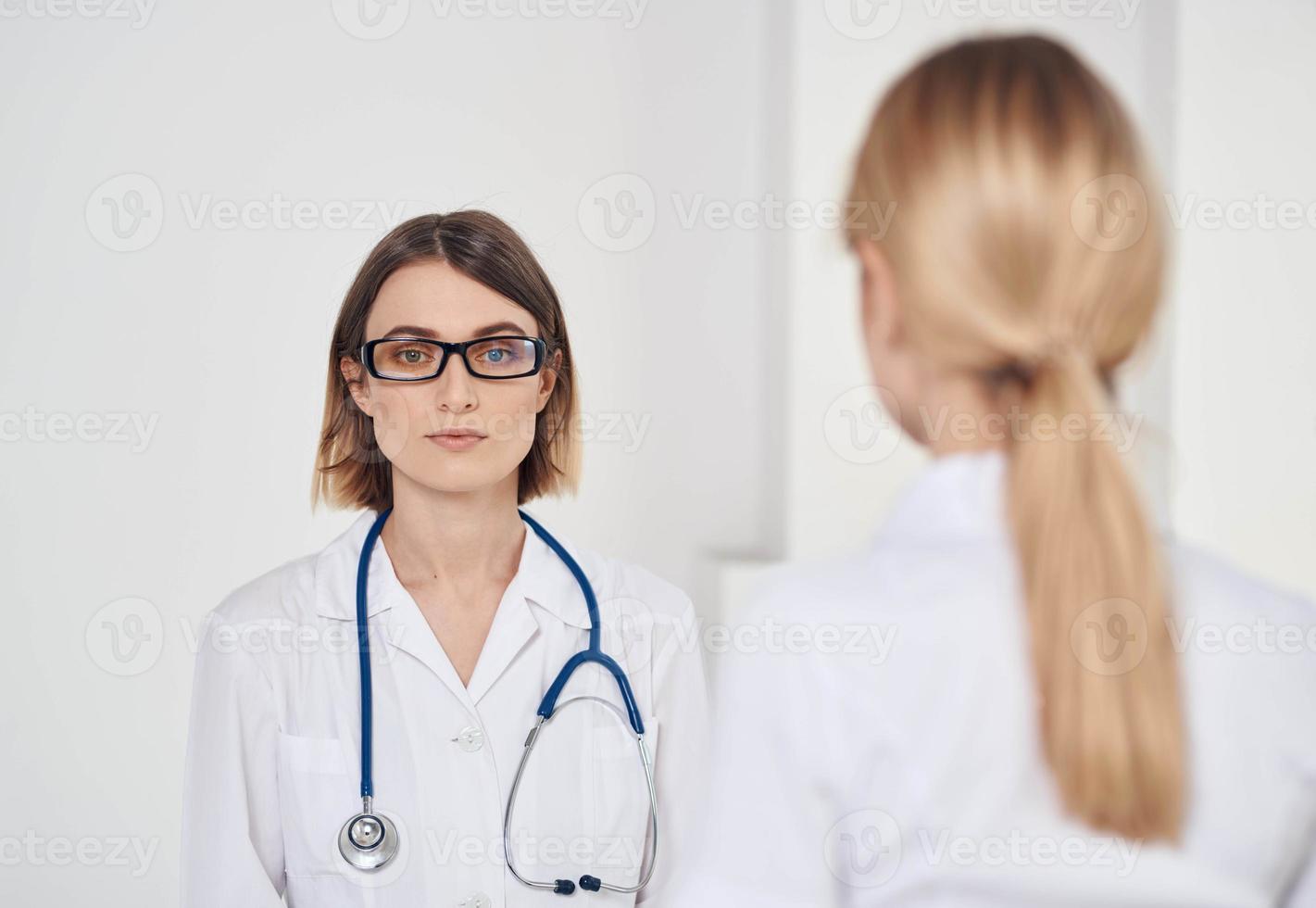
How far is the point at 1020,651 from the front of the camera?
763mm

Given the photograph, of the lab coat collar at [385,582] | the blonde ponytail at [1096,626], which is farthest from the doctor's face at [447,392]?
the blonde ponytail at [1096,626]

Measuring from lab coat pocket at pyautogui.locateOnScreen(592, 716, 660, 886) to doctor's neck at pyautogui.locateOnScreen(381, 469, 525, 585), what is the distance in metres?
0.25

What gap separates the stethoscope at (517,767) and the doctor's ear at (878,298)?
2.08ft

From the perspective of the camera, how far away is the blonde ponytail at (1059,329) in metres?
0.74

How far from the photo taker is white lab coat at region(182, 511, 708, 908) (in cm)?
125

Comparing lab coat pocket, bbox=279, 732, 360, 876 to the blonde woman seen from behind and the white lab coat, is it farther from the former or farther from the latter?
the blonde woman seen from behind

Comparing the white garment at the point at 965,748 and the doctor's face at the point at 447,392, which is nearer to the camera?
the white garment at the point at 965,748

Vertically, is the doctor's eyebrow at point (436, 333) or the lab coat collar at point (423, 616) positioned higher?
the doctor's eyebrow at point (436, 333)

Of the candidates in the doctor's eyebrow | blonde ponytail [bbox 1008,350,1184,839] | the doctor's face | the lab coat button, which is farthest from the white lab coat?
blonde ponytail [bbox 1008,350,1184,839]

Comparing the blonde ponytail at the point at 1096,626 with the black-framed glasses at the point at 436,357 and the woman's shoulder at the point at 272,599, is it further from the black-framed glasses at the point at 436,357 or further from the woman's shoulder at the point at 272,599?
the woman's shoulder at the point at 272,599

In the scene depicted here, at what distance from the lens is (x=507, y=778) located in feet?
4.25

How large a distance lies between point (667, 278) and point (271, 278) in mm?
628

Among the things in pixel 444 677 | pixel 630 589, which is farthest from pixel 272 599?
pixel 630 589

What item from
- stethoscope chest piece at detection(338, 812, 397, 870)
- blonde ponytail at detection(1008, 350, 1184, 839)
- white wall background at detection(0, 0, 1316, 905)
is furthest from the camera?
white wall background at detection(0, 0, 1316, 905)
